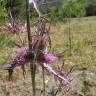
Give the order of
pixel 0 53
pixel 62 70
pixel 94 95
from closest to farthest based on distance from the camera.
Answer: pixel 62 70 < pixel 94 95 < pixel 0 53

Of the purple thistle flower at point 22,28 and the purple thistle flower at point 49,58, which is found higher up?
the purple thistle flower at point 22,28

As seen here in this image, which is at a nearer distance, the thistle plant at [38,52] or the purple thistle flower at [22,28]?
the thistle plant at [38,52]

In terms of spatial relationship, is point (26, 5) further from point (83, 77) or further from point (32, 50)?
point (83, 77)

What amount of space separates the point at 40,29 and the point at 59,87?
0.46 meters

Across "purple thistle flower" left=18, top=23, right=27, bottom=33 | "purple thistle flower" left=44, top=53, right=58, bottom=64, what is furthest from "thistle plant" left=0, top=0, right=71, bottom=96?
"purple thistle flower" left=18, top=23, right=27, bottom=33

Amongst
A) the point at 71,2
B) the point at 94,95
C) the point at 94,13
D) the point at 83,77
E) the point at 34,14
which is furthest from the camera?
the point at 94,13

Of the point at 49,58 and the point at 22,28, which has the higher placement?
the point at 22,28

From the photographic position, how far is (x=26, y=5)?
5.26ft

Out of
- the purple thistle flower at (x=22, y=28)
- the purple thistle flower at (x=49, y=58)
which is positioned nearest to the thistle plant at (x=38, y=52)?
the purple thistle flower at (x=49, y=58)

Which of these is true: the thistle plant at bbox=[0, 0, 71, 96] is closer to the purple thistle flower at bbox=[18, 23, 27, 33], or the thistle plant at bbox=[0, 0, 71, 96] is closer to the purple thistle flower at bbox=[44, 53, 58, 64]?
the purple thistle flower at bbox=[44, 53, 58, 64]

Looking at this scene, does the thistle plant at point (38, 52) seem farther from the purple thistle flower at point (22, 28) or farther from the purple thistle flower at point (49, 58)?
the purple thistle flower at point (22, 28)

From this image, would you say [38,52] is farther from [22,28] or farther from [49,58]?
[22,28]

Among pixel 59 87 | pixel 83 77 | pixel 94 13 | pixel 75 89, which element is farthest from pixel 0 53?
pixel 94 13

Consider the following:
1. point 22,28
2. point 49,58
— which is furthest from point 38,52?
point 22,28
